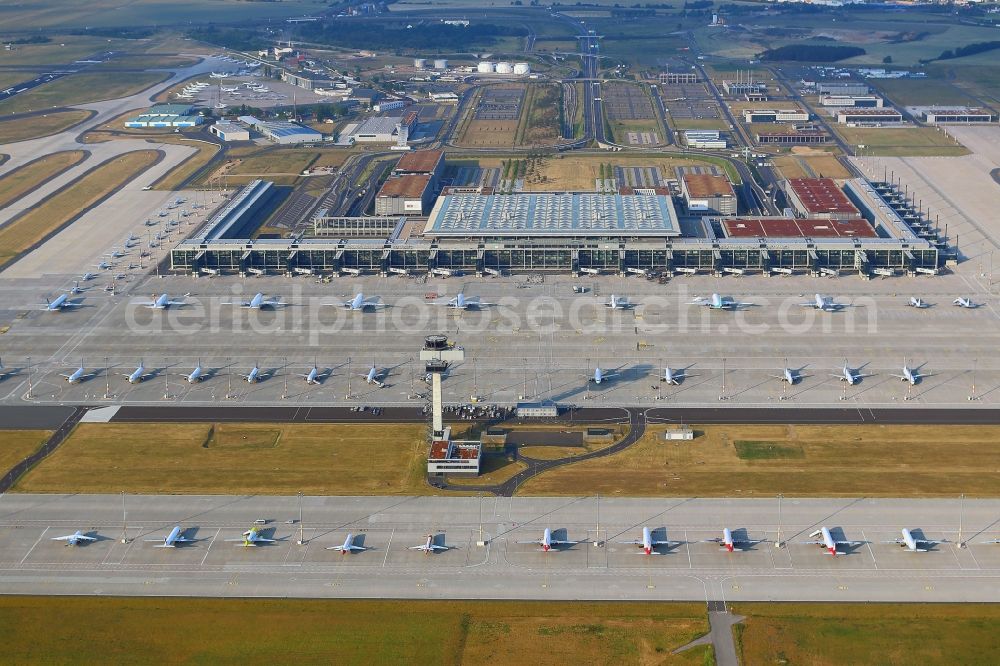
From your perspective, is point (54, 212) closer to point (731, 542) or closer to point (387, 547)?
point (387, 547)

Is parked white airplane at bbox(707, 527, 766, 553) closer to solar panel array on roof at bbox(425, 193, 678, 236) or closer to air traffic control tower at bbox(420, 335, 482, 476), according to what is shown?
air traffic control tower at bbox(420, 335, 482, 476)

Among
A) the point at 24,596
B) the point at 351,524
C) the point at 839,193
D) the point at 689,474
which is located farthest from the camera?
the point at 839,193

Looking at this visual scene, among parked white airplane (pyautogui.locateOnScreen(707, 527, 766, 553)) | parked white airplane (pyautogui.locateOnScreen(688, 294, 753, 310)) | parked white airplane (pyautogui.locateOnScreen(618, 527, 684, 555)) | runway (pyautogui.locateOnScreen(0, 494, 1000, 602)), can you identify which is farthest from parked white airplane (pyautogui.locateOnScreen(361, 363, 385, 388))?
parked white airplane (pyautogui.locateOnScreen(707, 527, 766, 553))

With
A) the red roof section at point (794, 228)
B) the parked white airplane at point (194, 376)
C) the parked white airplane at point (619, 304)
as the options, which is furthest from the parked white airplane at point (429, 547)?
the red roof section at point (794, 228)

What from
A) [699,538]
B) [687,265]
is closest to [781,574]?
[699,538]

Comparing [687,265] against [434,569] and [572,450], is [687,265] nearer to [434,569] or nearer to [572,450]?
[572,450]

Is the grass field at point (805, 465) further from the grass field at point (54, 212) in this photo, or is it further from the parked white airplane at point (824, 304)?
the grass field at point (54, 212)
